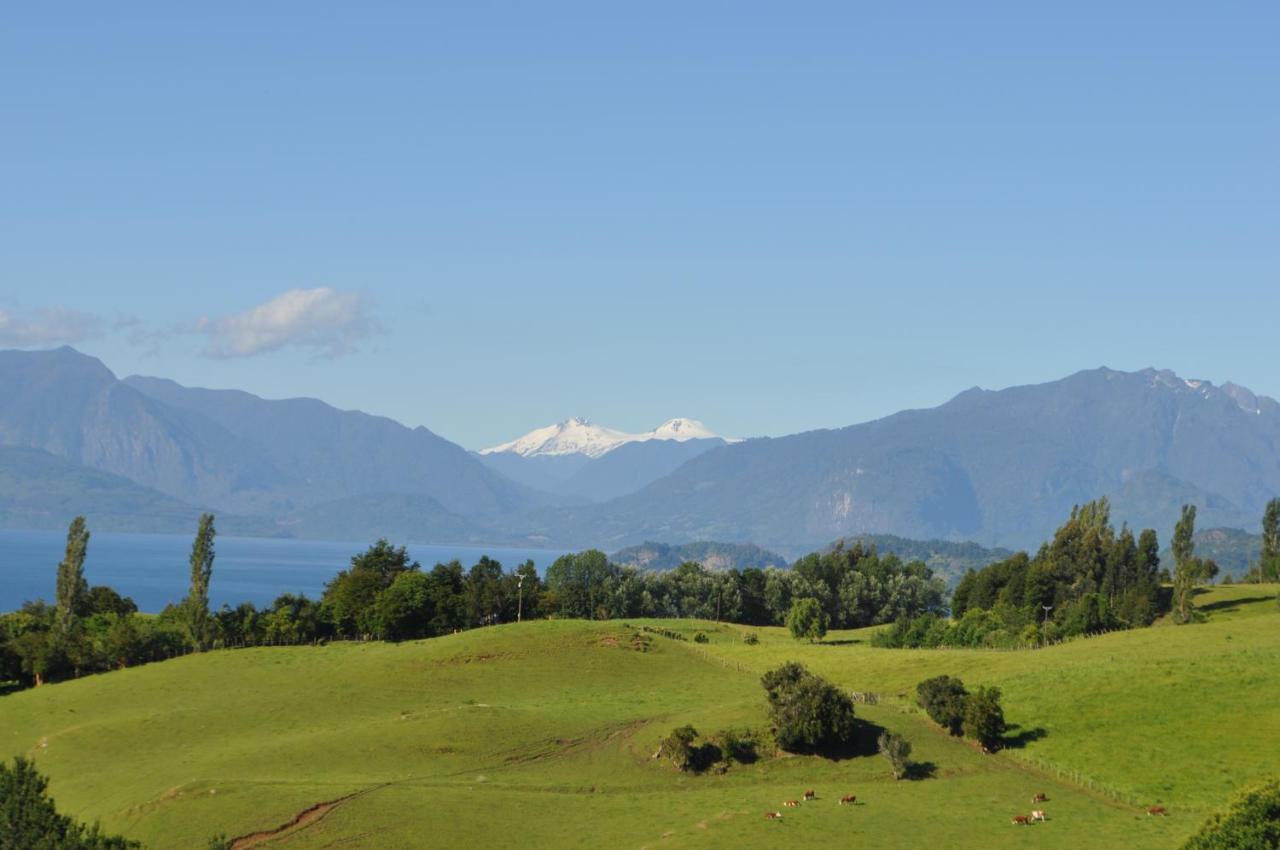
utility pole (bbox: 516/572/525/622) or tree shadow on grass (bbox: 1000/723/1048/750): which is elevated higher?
utility pole (bbox: 516/572/525/622)

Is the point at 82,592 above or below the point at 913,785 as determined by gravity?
above

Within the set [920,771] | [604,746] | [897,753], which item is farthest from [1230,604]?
[604,746]

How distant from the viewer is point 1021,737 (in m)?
93.9

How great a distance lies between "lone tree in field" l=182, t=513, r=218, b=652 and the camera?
149 metres

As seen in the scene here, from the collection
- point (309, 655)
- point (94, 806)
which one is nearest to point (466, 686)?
point (309, 655)

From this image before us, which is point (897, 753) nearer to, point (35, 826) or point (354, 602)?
point (35, 826)

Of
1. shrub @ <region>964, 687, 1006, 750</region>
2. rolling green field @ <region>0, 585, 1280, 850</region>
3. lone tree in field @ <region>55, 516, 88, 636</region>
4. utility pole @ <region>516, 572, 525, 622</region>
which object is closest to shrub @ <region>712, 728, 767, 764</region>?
rolling green field @ <region>0, 585, 1280, 850</region>

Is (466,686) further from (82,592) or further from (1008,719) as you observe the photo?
(82,592)

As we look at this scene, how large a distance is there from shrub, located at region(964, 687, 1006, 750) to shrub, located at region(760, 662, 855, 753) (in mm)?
8667

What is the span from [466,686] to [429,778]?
33813mm

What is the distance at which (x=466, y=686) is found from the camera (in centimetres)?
12250

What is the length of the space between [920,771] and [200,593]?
97.4m

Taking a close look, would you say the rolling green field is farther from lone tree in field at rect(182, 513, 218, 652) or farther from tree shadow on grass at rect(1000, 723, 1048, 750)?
lone tree in field at rect(182, 513, 218, 652)

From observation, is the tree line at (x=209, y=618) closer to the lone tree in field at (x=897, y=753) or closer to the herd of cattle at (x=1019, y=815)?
the lone tree in field at (x=897, y=753)
